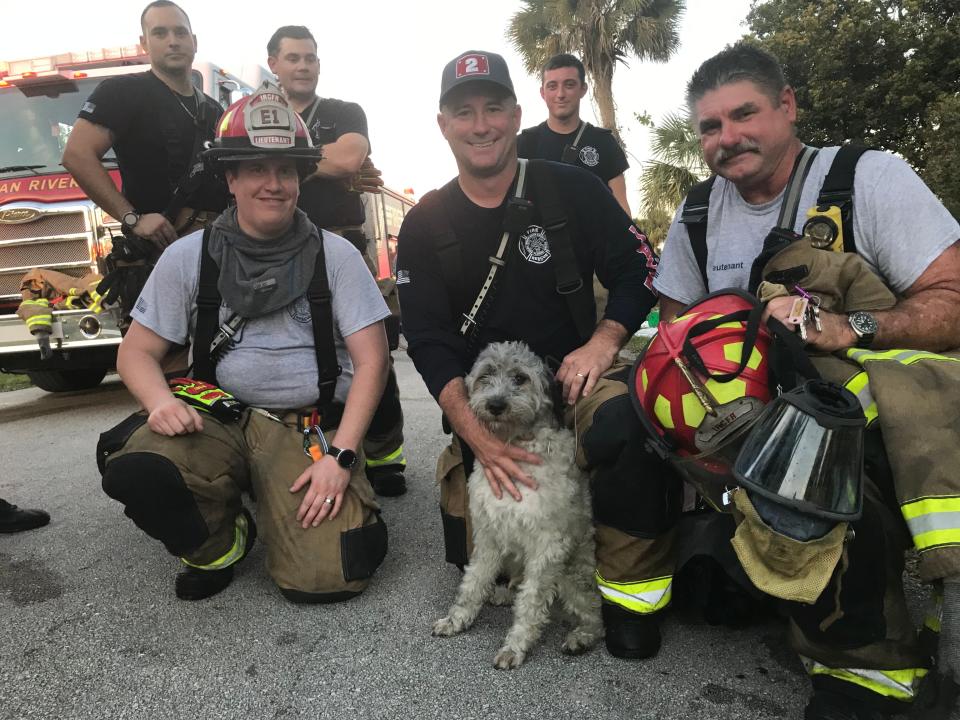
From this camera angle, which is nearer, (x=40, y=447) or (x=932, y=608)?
(x=932, y=608)

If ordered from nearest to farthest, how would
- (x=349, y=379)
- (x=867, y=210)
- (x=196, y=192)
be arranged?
(x=867, y=210) → (x=349, y=379) → (x=196, y=192)

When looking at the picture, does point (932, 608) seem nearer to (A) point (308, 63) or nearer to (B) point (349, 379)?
(B) point (349, 379)

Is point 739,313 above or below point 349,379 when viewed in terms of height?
above

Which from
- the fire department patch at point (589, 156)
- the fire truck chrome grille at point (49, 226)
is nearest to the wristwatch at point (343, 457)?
the fire department patch at point (589, 156)

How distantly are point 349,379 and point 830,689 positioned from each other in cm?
253

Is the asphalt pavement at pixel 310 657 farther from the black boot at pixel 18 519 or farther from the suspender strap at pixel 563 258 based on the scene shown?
the suspender strap at pixel 563 258

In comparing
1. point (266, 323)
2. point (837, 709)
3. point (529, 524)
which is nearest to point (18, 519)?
point (266, 323)

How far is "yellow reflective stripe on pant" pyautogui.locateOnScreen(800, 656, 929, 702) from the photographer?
1.94 m

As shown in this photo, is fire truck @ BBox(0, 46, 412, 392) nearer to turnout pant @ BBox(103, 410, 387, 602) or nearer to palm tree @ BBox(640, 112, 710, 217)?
turnout pant @ BBox(103, 410, 387, 602)

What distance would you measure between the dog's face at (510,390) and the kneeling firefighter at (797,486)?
0.55 m

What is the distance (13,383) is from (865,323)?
12.7 meters

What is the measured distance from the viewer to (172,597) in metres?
3.08

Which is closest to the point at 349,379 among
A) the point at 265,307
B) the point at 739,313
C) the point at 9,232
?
the point at 265,307

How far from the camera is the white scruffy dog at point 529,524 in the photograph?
2631mm
